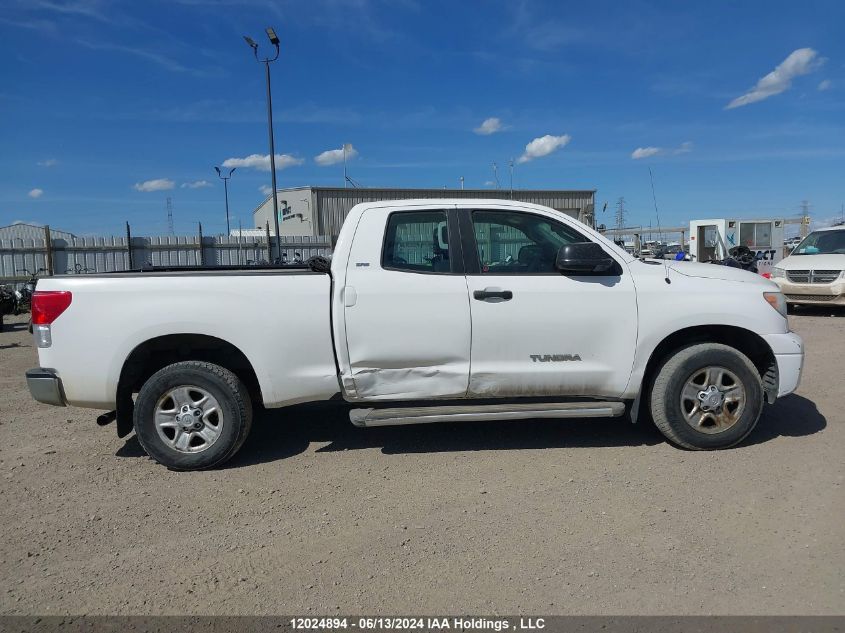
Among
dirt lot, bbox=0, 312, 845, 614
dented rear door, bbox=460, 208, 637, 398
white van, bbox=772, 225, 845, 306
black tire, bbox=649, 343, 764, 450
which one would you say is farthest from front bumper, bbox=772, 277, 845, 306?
dented rear door, bbox=460, 208, 637, 398

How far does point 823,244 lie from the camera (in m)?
13.2

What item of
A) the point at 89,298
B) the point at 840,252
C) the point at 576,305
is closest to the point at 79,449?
the point at 89,298

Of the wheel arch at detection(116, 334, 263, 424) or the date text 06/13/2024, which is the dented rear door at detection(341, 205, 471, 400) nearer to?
the wheel arch at detection(116, 334, 263, 424)

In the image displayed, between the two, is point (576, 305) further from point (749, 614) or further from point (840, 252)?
point (840, 252)

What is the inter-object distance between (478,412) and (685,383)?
1544 millimetres

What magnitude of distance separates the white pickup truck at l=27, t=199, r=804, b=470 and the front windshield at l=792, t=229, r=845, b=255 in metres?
9.99

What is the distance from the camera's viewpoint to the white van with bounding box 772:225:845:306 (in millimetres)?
11930

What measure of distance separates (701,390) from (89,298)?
14.4ft

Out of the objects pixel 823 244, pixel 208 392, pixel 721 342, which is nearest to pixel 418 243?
pixel 208 392

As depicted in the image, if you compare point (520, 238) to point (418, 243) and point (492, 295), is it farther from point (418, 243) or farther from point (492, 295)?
point (418, 243)

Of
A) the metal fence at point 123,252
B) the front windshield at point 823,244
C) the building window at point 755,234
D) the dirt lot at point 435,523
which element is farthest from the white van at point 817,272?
the metal fence at point 123,252

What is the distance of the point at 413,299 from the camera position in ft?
14.5

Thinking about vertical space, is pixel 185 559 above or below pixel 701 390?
below

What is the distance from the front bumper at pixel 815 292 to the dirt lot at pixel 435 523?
782cm
